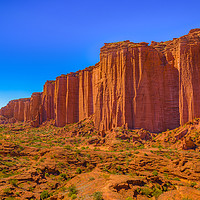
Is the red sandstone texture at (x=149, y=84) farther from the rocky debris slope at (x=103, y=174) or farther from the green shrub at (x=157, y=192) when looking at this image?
the green shrub at (x=157, y=192)

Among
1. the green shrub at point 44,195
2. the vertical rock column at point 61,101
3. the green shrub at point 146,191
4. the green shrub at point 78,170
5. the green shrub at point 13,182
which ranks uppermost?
the vertical rock column at point 61,101

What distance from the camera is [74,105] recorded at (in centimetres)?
5112

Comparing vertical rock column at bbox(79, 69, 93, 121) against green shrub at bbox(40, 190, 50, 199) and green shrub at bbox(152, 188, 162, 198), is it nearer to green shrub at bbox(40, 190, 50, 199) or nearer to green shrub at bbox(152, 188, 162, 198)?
green shrub at bbox(40, 190, 50, 199)

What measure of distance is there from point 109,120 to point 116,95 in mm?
4812

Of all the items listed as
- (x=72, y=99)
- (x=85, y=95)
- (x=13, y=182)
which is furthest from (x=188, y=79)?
(x=72, y=99)

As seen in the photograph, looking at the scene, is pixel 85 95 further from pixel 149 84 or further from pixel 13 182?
pixel 13 182

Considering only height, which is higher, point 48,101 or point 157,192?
point 48,101

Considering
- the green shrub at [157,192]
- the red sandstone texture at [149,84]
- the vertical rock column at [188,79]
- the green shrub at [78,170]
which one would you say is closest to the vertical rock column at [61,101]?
the red sandstone texture at [149,84]

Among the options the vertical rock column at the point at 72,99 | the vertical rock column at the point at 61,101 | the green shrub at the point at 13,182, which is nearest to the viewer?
the green shrub at the point at 13,182

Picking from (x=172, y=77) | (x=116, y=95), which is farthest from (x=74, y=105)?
(x=172, y=77)

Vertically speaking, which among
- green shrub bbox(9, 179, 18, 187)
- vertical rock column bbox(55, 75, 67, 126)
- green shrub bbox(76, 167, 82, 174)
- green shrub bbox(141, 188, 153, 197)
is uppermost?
vertical rock column bbox(55, 75, 67, 126)

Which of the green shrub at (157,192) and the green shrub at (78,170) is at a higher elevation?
the green shrub at (78,170)

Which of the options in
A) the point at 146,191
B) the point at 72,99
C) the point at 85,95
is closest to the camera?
the point at 146,191

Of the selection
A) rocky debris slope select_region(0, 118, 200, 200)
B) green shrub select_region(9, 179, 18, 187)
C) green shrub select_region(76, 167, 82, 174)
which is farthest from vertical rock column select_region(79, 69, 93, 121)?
green shrub select_region(9, 179, 18, 187)
